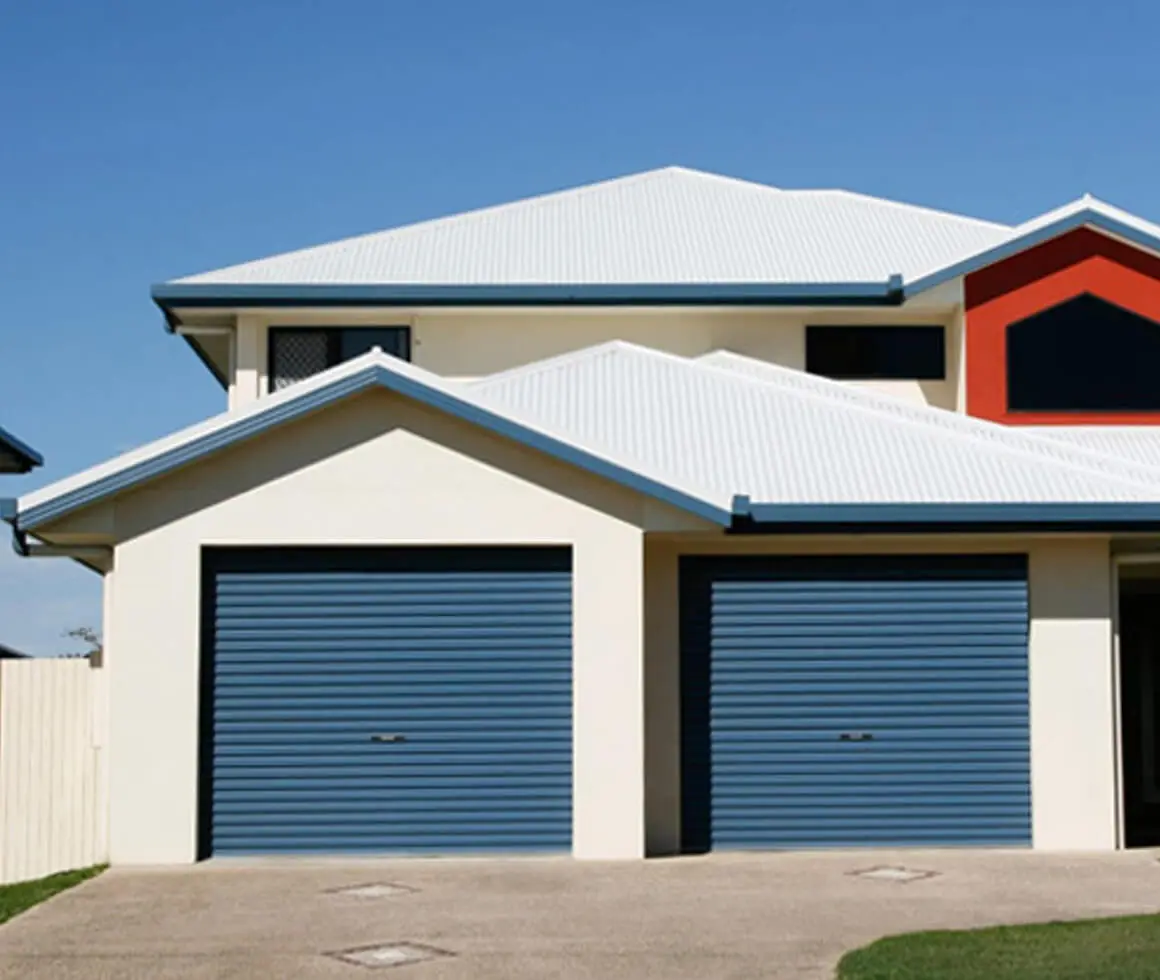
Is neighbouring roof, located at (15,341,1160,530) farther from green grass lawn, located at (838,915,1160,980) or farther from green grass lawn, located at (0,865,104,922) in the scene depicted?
green grass lawn, located at (838,915,1160,980)

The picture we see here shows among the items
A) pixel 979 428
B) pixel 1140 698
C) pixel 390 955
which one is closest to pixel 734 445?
pixel 979 428

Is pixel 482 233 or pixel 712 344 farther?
pixel 482 233

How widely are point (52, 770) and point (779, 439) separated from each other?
7.96 meters

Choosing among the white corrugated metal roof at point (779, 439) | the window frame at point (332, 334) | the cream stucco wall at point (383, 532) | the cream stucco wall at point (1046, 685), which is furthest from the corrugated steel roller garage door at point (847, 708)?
the window frame at point (332, 334)

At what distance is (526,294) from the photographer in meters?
24.9

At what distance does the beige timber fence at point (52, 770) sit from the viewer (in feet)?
63.1

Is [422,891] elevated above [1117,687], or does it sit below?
below

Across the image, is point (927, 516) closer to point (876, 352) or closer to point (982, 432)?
point (982, 432)

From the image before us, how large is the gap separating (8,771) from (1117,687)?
10.8 meters

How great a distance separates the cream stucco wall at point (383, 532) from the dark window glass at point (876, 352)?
730cm

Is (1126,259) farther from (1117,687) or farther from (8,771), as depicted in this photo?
(8,771)

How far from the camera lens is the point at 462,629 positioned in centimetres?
1880

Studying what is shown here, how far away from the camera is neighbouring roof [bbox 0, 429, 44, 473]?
19453 mm

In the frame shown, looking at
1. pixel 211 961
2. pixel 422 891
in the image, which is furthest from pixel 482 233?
pixel 211 961
